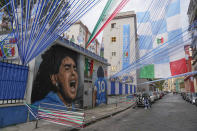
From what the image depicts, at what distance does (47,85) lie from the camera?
9.48m

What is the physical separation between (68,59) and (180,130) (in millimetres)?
8803

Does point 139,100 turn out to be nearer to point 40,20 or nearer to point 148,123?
point 148,123

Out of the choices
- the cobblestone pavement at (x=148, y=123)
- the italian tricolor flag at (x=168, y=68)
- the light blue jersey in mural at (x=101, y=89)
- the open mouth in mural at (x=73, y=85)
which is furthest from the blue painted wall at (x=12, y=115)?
the light blue jersey in mural at (x=101, y=89)

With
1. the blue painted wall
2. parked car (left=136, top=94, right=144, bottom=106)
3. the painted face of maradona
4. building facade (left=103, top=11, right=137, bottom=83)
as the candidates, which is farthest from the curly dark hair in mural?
building facade (left=103, top=11, right=137, bottom=83)

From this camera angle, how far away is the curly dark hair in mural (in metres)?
9.02

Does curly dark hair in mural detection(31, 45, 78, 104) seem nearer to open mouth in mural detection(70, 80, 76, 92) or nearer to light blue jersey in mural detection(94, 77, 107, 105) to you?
open mouth in mural detection(70, 80, 76, 92)

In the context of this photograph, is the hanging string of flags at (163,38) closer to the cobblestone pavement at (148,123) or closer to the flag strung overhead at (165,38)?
the flag strung overhead at (165,38)

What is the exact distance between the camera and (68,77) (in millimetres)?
11133

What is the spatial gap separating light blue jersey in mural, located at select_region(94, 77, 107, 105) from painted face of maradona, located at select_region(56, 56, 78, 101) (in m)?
4.20

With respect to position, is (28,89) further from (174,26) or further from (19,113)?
(174,26)

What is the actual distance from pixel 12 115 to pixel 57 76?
3740mm

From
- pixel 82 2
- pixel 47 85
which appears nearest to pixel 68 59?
pixel 47 85

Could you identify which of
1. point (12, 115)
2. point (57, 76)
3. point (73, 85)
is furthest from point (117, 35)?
point (12, 115)

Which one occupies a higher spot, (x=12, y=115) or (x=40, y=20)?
(x=40, y=20)
